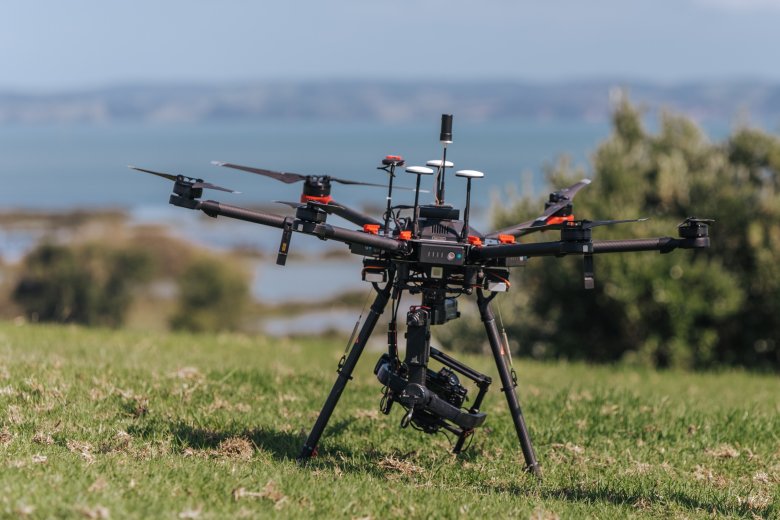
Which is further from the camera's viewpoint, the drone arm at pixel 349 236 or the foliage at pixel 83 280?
the foliage at pixel 83 280

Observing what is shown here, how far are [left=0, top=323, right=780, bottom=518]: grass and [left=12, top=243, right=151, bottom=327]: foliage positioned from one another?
4678 cm

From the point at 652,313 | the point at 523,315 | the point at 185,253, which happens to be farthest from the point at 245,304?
the point at 652,313

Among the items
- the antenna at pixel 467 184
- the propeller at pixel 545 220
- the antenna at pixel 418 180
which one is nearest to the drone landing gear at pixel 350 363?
the antenna at pixel 418 180

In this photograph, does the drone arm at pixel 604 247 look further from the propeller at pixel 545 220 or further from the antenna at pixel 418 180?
the propeller at pixel 545 220

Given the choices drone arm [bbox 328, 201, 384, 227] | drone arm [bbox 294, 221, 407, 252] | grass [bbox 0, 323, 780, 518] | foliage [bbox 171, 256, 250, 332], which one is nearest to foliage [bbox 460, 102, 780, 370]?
grass [bbox 0, 323, 780, 518]

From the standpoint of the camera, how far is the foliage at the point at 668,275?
2425 cm

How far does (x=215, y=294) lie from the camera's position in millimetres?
63406

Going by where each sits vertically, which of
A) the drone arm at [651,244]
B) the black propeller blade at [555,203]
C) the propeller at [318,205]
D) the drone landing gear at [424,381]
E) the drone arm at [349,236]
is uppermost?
the black propeller blade at [555,203]

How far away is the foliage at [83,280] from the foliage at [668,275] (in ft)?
121

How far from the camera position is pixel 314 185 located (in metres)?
8.00

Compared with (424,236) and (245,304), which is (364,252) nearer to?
(424,236)

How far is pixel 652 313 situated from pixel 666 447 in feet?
48.4

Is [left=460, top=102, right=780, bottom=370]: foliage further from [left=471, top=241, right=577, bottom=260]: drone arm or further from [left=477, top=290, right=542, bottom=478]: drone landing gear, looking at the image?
[left=471, top=241, right=577, bottom=260]: drone arm

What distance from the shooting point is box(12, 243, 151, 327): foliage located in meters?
59.8
